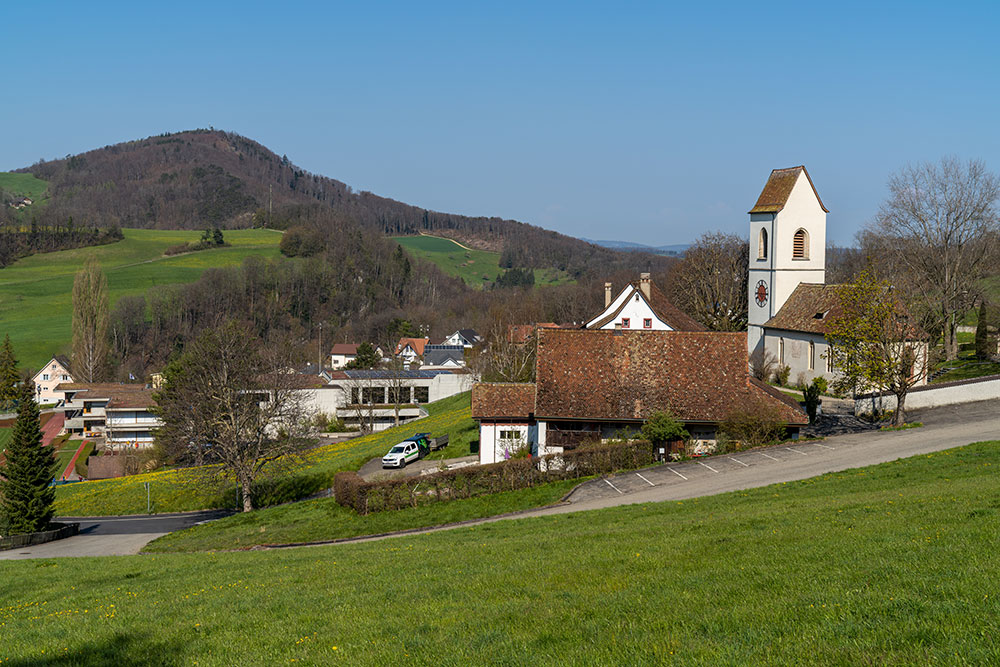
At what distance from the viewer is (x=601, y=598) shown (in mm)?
10820

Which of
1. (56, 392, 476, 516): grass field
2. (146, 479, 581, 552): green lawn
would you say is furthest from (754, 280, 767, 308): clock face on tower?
(146, 479, 581, 552): green lawn

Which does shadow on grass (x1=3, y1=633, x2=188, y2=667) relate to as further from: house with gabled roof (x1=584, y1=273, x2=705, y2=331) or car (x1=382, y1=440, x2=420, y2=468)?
house with gabled roof (x1=584, y1=273, x2=705, y2=331)

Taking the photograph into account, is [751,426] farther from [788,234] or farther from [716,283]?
[716,283]

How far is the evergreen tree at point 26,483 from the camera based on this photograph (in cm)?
3588

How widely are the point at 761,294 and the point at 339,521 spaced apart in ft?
129

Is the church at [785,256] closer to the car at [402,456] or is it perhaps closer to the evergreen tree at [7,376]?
the car at [402,456]

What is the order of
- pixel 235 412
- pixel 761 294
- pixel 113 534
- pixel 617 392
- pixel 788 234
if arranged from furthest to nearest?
pixel 761 294 → pixel 788 234 → pixel 235 412 → pixel 113 534 → pixel 617 392

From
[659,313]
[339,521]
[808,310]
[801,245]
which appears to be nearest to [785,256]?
[801,245]

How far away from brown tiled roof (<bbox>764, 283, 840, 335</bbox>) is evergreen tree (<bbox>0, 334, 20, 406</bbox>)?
9266 centimetres

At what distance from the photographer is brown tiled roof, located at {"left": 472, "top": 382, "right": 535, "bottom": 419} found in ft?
118

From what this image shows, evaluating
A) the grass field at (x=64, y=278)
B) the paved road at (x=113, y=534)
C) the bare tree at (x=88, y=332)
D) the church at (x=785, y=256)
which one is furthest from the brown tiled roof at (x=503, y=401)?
the grass field at (x=64, y=278)

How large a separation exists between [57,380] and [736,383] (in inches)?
4075

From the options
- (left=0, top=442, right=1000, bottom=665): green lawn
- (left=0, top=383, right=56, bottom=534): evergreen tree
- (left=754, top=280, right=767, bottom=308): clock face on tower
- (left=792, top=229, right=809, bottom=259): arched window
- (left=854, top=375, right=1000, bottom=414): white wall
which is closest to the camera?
(left=0, top=442, right=1000, bottom=665): green lawn

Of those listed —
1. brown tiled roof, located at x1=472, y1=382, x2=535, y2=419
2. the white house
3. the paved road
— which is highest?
brown tiled roof, located at x1=472, y1=382, x2=535, y2=419
